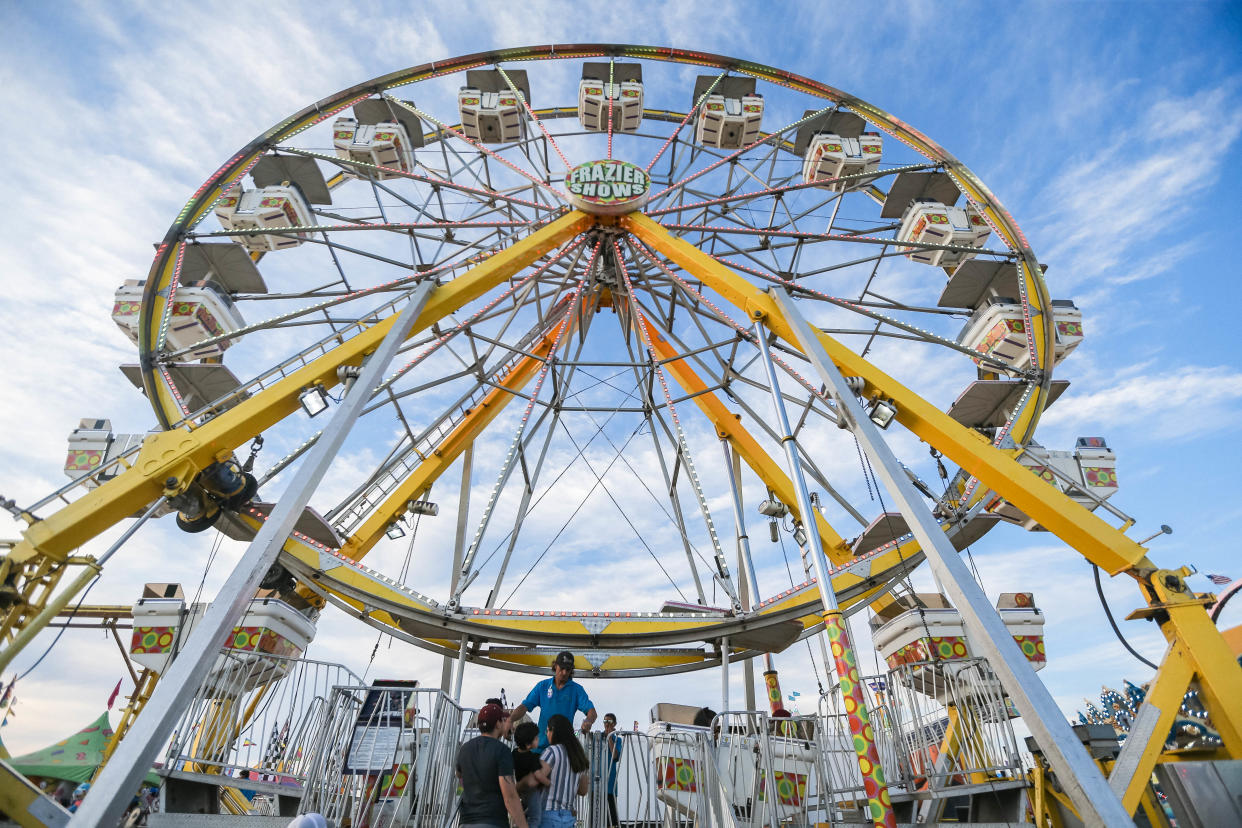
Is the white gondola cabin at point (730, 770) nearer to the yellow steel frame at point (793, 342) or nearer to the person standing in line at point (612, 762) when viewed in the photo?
the person standing in line at point (612, 762)

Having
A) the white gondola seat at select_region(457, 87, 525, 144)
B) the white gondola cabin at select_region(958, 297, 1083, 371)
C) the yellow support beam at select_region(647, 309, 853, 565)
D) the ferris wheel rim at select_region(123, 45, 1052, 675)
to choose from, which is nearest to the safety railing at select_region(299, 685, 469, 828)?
the ferris wheel rim at select_region(123, 45, 1052, 675)

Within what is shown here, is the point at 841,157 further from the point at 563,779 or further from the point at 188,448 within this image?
the point at 563,779

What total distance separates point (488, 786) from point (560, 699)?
183cm

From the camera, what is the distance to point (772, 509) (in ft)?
46.2

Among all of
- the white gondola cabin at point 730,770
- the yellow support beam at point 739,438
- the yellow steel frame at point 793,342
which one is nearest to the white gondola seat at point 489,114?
the yellow steel frame at point 793,342

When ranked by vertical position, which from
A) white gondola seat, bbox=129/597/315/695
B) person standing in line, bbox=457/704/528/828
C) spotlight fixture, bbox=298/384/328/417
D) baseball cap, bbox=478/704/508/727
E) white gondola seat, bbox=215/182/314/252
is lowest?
person standing in line, bbox=457/704/528/828

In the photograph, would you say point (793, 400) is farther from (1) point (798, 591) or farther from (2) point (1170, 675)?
(2) point (1170, 675)

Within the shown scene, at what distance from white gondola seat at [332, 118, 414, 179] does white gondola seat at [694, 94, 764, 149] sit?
6.22 metres

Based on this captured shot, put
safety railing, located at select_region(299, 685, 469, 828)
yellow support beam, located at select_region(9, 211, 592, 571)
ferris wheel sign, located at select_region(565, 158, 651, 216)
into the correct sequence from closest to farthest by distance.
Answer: safety railing, located at select_region(299, 685, 469, 828) < yellow support beam, located at select_region(9, 211, 592, 571) < ferris wheel sign, located at select_region(565, 158, 651, 216)

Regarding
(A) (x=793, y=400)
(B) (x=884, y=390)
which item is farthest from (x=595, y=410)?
(B) (x=884, y=390)

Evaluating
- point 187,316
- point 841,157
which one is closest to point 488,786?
point 187,316

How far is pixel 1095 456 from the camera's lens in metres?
12.1

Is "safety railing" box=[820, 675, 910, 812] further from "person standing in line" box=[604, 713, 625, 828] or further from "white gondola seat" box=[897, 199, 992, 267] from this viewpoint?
"white gondola seat" box=[897, 199, 992, 267]

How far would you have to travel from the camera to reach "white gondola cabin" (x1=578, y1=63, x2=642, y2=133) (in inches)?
571
